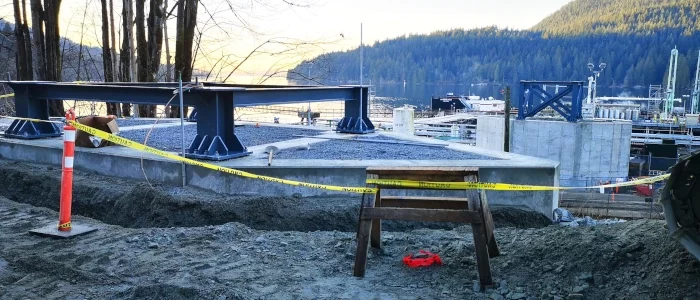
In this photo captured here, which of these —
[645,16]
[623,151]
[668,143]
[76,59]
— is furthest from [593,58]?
[76,59]

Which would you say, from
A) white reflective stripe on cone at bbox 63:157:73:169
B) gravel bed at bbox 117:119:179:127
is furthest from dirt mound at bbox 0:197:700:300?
gravel bed at bbox 117:119:179:127

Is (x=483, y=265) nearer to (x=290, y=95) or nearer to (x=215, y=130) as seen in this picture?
(x=215, y=130)

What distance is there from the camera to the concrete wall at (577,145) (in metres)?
31.2

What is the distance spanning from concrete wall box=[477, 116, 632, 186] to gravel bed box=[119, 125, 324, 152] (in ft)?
66.3

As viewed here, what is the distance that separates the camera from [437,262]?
5.24m

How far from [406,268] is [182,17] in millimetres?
19740

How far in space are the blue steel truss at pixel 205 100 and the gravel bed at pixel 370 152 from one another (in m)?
1.04

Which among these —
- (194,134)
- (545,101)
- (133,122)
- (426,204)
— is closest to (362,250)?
(426,204)

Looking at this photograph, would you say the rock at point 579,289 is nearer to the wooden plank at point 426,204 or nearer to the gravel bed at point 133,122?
the wooden plank at point 426,204

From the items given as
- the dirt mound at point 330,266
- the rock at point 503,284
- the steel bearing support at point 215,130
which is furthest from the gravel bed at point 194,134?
the rock at point 503,284

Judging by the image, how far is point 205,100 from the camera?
963 cm

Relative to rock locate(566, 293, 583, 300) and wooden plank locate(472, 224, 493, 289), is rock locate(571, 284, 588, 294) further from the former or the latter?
wooden plank locate(472, 224, 493, 289)

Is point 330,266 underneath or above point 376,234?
underneath

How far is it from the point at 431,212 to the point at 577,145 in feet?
94.0
